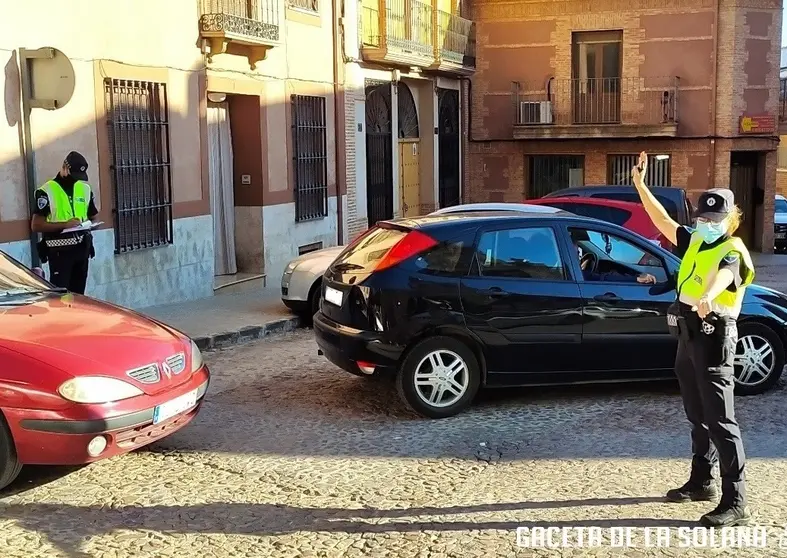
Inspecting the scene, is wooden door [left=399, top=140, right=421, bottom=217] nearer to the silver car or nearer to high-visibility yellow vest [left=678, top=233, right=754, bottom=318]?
the silver car

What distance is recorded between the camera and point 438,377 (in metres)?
7.05

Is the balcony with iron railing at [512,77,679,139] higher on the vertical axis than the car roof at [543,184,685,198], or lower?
higher

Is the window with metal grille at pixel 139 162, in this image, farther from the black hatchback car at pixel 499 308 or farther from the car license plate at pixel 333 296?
the black hatchback car at pixel 499 308

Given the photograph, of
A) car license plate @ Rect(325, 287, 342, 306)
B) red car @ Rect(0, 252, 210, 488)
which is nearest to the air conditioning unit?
car license plate @ Rect(325, 287, 342, 306)

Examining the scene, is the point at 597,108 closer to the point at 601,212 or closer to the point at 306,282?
the point at 601,212

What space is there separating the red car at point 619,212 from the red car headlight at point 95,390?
7.34 meters

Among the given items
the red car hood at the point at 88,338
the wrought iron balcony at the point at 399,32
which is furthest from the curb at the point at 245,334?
the wrought iron balcony at the point at 399,32

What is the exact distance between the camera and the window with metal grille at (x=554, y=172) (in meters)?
24.0

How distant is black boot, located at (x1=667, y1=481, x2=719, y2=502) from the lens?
→ 5.25m

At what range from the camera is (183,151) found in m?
13.0

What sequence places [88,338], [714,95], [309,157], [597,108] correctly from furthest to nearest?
1. [597,108]
2. [714,95]
3. [309,157]
4. [88,338]

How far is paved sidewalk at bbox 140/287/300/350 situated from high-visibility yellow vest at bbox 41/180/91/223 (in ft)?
5.68

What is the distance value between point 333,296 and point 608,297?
2138 mm


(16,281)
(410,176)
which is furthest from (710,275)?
(410,176)
